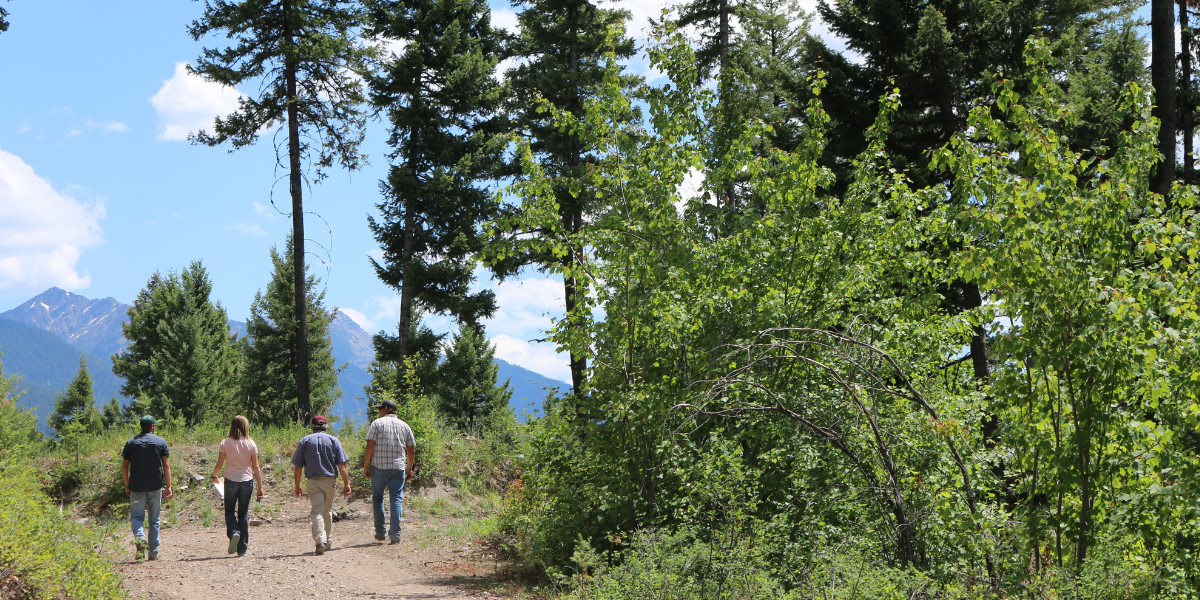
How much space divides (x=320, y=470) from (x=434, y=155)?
1385cm

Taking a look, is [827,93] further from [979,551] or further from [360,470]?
[360,470]

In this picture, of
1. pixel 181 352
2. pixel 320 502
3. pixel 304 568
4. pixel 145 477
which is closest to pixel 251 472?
pixel 320 502

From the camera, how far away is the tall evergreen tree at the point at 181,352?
2892 cm

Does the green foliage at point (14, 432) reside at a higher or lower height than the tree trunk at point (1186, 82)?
lower

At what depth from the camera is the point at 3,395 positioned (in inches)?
669

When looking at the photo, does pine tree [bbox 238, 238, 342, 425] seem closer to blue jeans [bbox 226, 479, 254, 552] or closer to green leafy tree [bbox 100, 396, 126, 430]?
green leafy tree [bbox 100, 396, 126, 430]

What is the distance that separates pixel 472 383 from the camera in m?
30.2

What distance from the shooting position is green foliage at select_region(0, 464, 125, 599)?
5953 mm

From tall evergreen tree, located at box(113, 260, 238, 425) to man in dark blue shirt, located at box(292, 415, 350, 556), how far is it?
2125 centimetres

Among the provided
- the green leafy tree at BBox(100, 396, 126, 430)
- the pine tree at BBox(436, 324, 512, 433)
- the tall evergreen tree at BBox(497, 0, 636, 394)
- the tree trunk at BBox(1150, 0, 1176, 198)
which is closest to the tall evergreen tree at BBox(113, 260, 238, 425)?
the green leafy tree at BBox(100, 396, 126, 430)

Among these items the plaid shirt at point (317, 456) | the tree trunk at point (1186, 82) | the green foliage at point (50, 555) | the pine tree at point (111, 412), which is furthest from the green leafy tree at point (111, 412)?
the tree trunk at point (1186, 82)

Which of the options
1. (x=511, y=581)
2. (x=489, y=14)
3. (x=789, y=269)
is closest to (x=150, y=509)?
(x=511, y=581)

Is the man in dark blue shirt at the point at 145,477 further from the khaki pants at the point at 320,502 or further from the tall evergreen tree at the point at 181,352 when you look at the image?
the tall evergreen tree at the point at 181,352

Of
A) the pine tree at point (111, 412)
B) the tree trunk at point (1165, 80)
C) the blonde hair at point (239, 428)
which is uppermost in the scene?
the tree trunk at point (1165, 80)
